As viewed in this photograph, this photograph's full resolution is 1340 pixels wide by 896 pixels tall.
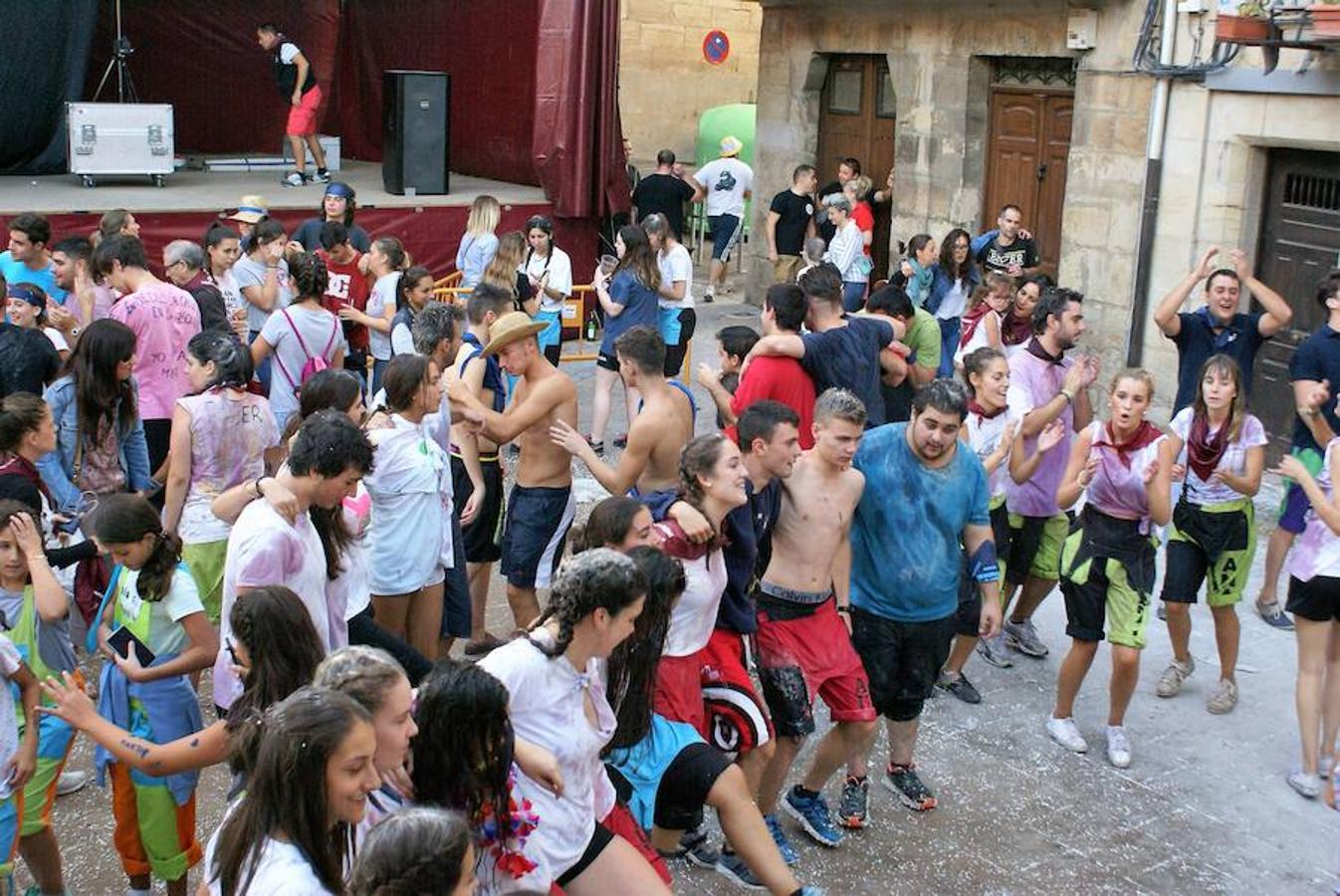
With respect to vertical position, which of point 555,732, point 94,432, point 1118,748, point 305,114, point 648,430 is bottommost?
point 1118,748

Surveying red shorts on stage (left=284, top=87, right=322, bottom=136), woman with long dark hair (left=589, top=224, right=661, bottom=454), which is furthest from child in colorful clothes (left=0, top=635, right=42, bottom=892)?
red shorts on stage (left=284, top=87, right=322, bottom=136)

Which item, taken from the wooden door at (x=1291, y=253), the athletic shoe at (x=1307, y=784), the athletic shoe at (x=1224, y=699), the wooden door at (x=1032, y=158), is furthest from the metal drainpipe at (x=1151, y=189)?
the athletic shoe at (x=1307, y=784)

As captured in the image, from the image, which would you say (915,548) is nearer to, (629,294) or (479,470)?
(479,470)

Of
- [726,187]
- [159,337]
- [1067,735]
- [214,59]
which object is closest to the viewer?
[1067,735]

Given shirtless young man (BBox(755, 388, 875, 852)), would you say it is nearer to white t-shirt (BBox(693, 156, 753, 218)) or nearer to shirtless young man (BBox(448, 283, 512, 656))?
shirtless young man (BBox(448, 283, 512, 656))

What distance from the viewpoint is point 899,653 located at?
545 centimetres

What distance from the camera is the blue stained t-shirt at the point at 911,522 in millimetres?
5305

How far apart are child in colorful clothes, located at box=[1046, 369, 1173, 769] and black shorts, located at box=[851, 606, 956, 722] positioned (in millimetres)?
857

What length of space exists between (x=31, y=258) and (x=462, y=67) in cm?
1069

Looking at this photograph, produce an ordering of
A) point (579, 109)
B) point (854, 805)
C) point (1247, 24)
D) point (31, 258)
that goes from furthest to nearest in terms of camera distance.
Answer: point (579, 109) < point (1247, 24) < point (31, 258) < point (854, 805)

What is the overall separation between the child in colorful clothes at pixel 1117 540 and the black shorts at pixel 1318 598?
1.81 feet

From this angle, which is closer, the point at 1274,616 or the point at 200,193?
the point at 1274,616

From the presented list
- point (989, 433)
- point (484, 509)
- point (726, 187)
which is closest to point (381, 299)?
point (484, 509)

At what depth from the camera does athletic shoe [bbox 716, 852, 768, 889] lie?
502cm
